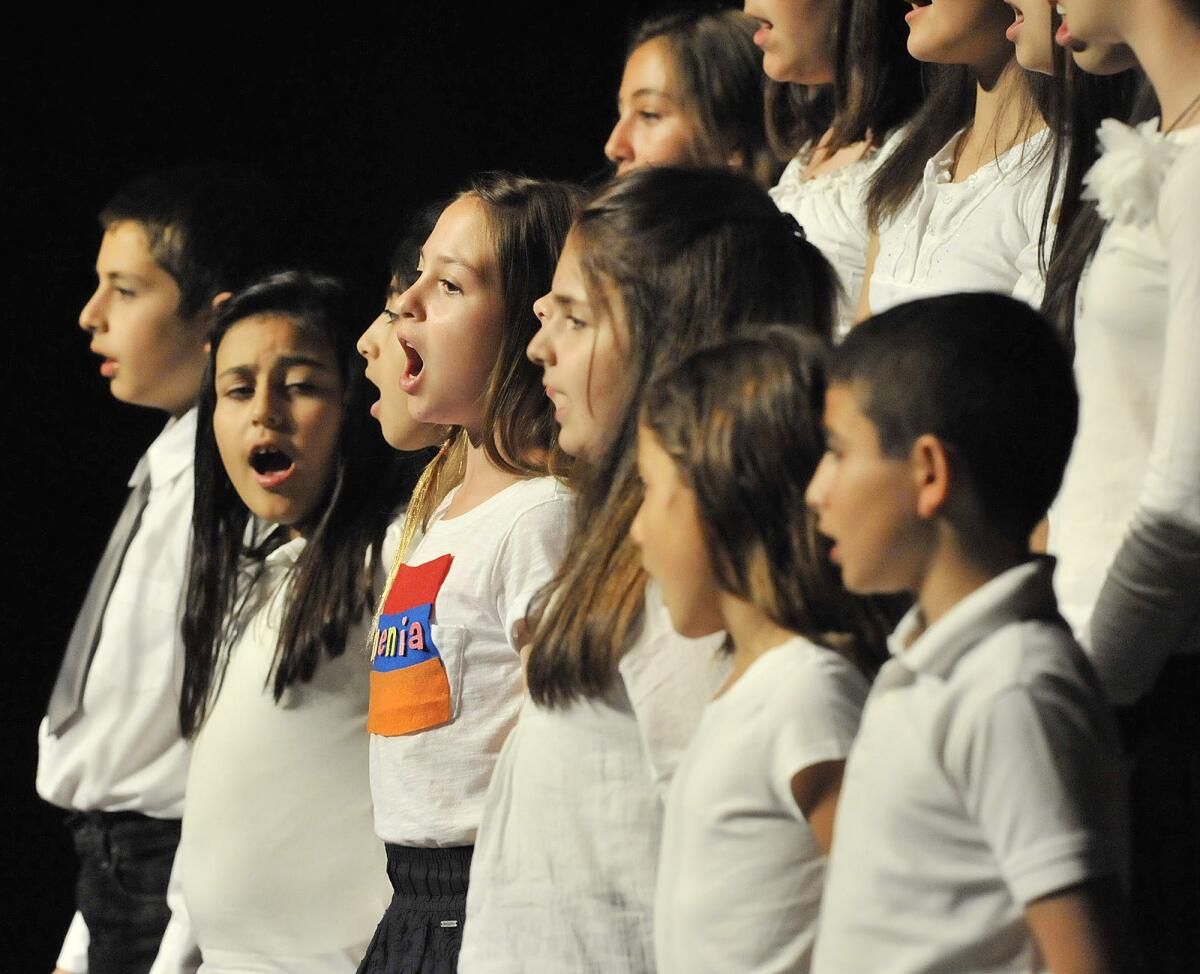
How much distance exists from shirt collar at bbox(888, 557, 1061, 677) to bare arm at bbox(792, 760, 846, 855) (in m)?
0.16

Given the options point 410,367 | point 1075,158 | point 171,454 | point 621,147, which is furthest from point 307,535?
point 1075,158

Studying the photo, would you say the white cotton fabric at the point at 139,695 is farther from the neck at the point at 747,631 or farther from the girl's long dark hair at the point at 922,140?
the neck at the point at 747,631

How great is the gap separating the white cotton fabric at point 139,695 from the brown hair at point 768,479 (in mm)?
1512

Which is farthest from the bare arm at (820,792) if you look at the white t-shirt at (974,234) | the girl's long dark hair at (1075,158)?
the white t-shirt at (974,234)

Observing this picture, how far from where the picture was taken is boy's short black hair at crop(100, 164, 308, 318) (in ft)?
10.5

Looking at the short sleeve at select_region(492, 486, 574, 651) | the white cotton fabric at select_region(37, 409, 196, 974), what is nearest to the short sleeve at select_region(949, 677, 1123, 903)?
the short sleeve at select_region(492, 486, 574, 651)

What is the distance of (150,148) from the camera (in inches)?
146

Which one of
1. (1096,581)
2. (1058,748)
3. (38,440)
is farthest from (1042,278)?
(38,440)

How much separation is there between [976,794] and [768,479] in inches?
13.7

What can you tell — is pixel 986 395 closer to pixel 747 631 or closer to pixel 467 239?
pixel 747 631

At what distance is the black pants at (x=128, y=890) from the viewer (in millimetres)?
2768

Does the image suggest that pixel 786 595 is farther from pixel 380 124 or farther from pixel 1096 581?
pixel 380 124

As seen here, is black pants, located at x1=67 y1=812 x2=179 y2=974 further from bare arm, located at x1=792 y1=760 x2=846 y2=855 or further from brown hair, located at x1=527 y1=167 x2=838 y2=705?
bare arm, located at x1=792 y1=760 x2=846 y2=855

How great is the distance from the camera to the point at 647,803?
1635 millimetres
